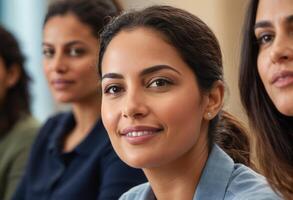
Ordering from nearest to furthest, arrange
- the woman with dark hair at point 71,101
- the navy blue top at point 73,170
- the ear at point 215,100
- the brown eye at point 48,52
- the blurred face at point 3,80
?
the ear at point 215,100 → the navy blue top at point 73,170 → the woman with dark hair at point 71,101 → the brown eye at point 48,52 → the blurred face at point 3,80

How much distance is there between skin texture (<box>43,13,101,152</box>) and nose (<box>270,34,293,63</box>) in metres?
0.89

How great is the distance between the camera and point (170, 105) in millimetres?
1271

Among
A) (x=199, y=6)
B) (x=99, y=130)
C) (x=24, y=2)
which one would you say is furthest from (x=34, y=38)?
(x=99, y=130)

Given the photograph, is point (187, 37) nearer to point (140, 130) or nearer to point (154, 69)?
point (154, 69)

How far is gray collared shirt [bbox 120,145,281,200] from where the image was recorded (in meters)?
1.27

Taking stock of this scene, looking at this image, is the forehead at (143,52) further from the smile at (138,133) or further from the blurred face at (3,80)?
the blurred face at (3,80)

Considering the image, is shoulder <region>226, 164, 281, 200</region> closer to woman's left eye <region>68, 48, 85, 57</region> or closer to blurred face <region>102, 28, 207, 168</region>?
blurred face <region>102, 28, 207, 168</region>

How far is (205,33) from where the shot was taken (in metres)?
1.38

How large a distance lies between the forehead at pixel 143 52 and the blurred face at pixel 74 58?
71cm

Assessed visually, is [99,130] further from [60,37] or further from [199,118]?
[199,118]

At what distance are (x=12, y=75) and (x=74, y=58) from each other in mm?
614

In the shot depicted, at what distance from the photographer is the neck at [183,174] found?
4.42 feet

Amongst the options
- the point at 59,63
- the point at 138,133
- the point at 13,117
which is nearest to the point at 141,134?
the point at 138,133

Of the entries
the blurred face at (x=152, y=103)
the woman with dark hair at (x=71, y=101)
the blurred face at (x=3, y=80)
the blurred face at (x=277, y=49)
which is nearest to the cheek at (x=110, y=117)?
the blurred face at (x=152, y=103)
